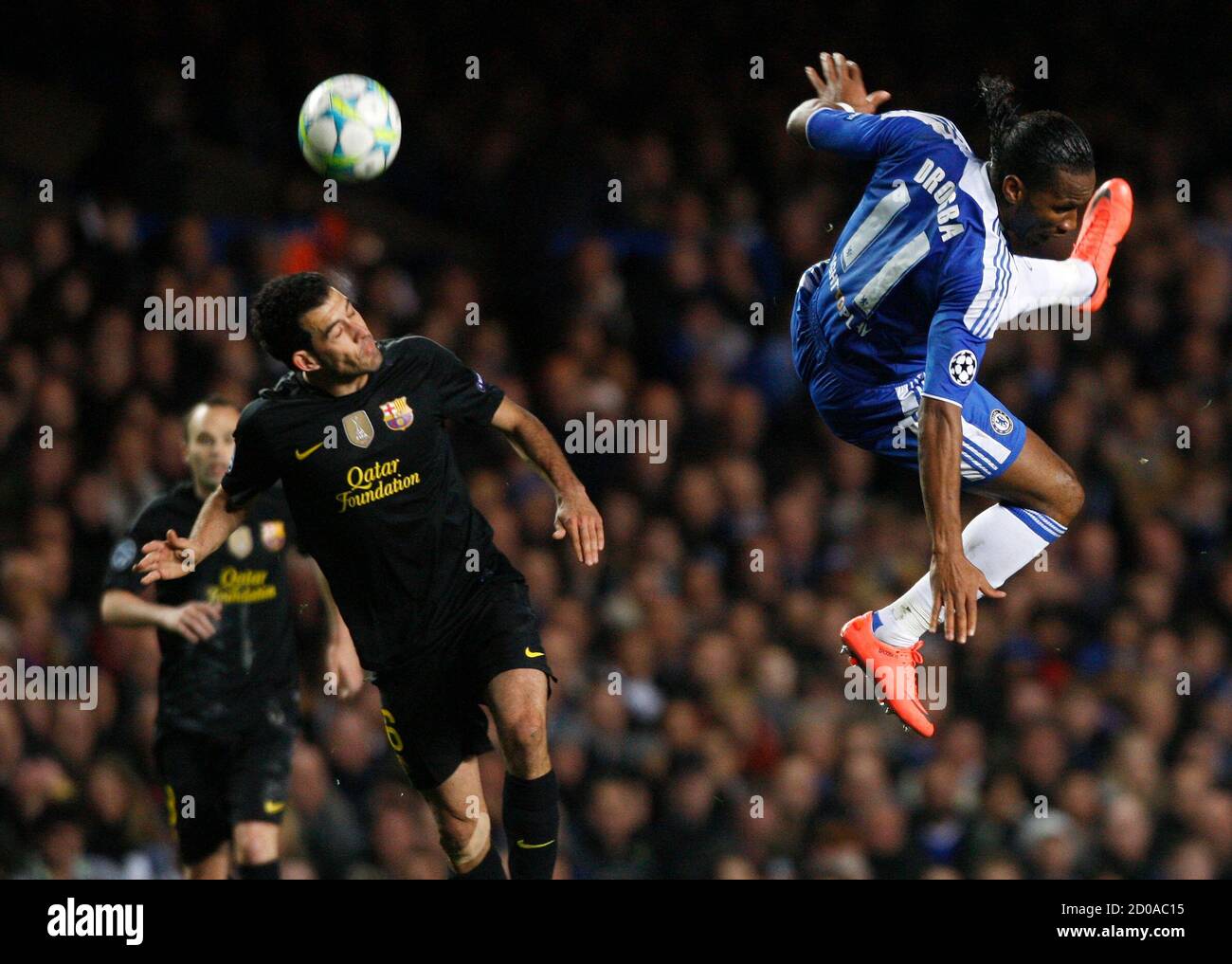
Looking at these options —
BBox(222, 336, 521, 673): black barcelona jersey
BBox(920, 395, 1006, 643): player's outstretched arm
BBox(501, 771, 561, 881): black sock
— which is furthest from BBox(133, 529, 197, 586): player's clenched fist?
BBox(920, 395, 1006, 643): player's outstretched arm

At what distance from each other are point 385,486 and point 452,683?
68 centimetres

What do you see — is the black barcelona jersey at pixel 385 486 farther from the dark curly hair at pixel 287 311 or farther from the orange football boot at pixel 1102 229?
the orange football boot at pixel 1102 229

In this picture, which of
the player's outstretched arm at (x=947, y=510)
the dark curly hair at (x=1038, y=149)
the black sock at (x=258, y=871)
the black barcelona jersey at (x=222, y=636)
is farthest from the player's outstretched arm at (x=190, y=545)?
the dark curly hair at (x=1038, y=149)

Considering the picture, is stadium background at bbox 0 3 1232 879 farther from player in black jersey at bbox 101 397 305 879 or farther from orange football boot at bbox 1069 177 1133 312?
orange football boot at bbox 1069 177 1133 312

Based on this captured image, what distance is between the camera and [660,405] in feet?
30.3

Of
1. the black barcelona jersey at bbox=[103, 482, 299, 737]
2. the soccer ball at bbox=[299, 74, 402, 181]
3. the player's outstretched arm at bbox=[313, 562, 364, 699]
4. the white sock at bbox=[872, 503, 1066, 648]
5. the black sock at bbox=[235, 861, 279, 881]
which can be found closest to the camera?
the white sock at bbox=[872, 503, 1066, 648]

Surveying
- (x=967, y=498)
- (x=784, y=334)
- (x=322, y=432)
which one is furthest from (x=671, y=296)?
(x=322, y=432)

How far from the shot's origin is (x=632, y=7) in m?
11.2

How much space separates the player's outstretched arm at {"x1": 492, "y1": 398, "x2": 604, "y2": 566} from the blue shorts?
0.86 metres

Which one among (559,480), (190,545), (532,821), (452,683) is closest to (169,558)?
(190,545)

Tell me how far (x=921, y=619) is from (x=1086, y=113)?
20.6 feet

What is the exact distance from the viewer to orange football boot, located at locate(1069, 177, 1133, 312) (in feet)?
18.3

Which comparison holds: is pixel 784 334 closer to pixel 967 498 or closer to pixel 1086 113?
pixel 967 498

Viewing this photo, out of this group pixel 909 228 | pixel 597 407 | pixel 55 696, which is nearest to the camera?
pixel 909 228
